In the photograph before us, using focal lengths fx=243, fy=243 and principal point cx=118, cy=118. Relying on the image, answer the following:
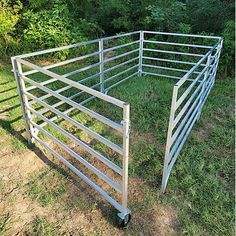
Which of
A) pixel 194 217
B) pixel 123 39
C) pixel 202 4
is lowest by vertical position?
pixel 194 217

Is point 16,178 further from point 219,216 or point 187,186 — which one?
point 219,216

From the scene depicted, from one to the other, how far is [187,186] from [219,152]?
841mm

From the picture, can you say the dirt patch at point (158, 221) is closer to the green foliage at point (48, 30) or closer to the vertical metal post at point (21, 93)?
the vertical metal post at point (21, 93)

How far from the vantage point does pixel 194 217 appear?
2.30 metres

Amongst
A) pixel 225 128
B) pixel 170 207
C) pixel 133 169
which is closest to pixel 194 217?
pixel 170 207

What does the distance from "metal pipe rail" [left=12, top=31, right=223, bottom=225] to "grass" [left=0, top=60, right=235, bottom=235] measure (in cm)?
17

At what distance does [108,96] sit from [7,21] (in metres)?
5.35

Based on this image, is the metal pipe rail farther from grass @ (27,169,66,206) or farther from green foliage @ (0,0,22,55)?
green foliage @ (0,0,22,55)

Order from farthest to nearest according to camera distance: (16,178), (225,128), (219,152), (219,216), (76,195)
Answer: (225,128), (219,152), (16,178), (76,195), (219,216)

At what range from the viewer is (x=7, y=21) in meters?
5.92

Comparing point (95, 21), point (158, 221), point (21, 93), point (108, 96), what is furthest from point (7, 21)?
point (158, 221)

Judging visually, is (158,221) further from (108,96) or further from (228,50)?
(228,50)

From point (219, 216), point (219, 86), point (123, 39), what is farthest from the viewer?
point (123, 39)

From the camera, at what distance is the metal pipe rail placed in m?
2.01
